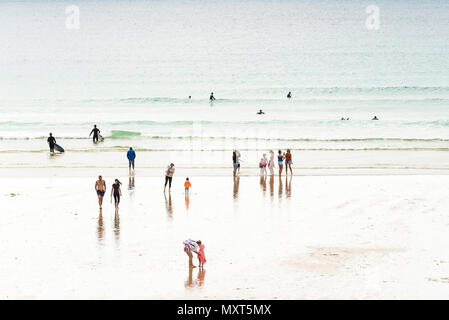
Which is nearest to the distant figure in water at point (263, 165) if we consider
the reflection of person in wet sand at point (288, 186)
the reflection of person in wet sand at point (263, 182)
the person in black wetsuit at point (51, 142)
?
the reflection of person in wet sand at point (263, 182)

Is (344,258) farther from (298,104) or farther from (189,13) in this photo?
(189,13)

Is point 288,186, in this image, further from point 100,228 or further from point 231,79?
point 231,79

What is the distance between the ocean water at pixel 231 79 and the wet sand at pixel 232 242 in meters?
14.4

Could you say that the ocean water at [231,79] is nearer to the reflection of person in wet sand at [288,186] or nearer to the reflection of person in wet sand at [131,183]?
the reflection of person in wet sand at [288,186]

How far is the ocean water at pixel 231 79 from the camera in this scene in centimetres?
5828

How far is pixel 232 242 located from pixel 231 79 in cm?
8973

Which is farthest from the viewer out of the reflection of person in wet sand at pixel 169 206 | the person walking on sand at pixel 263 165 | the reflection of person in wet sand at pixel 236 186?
the person walking on sand at pixel 263 165

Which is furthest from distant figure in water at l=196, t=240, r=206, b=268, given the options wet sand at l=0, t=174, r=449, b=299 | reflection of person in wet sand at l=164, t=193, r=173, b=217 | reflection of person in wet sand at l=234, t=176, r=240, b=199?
reflection of person in wet sand at l=234, t=176, r=240, b=199

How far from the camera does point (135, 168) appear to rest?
39.9m

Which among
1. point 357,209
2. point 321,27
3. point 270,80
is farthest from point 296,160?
point 321,27

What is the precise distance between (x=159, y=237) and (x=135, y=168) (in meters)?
19.0

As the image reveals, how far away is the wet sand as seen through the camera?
16.3 meters

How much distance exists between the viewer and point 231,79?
109000 millimetres

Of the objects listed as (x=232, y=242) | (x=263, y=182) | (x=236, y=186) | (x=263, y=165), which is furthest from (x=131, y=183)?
(x=232, y=242)
